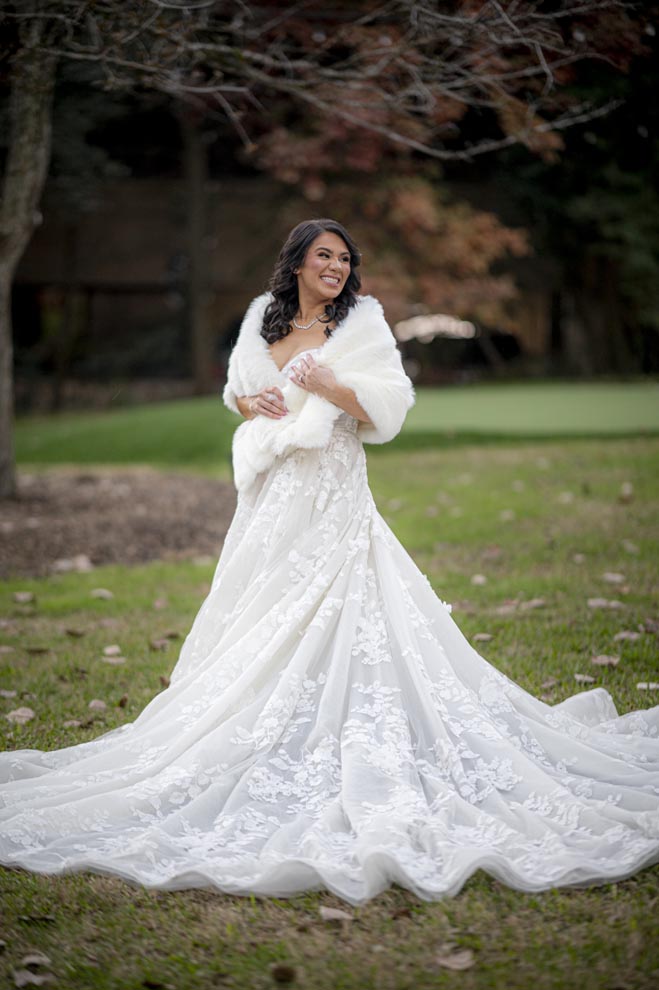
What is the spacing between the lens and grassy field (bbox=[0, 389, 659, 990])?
270 centimetres

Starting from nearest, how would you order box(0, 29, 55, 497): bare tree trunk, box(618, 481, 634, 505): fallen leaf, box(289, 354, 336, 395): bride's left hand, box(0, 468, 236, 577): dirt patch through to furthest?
box(289, 354, 336, 395): bride's left hand < box(0, 468, 236, 577): dirt patch < box(0, 29, 55, 497): bare tree trunk < box(618, 481, 634, 505): fallen leaf

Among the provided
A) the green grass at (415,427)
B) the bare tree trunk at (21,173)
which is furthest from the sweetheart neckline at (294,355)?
the green grass at (415,427)

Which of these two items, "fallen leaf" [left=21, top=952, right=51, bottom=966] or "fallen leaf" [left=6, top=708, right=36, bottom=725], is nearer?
"fallen leaf" [left=21, top=952, right=51, bottom=966]

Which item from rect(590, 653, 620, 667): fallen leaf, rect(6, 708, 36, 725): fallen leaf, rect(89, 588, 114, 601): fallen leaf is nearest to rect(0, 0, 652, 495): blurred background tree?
rect(89, 588, 114, 601): fallen leaf

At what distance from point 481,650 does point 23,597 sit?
10.2ft

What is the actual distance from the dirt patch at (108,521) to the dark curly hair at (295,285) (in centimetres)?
A: 422

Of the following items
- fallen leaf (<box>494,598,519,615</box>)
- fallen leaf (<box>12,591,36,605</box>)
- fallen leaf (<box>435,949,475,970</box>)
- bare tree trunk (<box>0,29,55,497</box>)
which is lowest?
fallen leaf (<box>12,591,36,605</box>)

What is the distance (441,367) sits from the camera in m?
26.4

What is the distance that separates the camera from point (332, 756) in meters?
3.54

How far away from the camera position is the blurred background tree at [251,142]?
6582 millimetres

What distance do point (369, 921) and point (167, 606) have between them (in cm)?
400

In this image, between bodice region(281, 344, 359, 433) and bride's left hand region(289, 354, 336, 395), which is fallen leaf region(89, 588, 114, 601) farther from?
bride's left hand region(289, 354, 336, 395)

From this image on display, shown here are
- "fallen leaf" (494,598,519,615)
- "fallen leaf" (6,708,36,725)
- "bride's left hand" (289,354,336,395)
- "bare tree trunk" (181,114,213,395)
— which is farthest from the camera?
"bare tree trunk" (181,114,213,395)

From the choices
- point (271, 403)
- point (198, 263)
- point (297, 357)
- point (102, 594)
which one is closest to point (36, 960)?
point (271, 403)
